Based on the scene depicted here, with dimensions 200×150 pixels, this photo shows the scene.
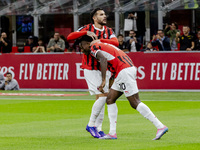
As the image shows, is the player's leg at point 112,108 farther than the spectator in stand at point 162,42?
No

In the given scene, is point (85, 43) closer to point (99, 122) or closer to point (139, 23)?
point (99, 122)

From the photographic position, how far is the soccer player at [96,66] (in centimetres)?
1064

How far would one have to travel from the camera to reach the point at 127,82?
9.91 meters

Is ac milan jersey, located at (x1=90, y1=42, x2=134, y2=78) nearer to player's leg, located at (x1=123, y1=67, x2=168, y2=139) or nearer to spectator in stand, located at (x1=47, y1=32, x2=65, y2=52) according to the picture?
player's leg, located at (x1=123, y1=67, x2=168, y2=139)

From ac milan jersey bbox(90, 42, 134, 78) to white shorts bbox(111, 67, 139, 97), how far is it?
0.30 ft

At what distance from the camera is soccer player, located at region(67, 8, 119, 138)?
419 inches

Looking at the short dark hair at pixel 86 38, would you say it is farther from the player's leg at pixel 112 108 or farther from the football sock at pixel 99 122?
the football sock at pixel 99 122

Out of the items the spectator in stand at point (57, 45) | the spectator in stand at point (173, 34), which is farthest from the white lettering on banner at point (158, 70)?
the spectator in stand at point (57, 45)

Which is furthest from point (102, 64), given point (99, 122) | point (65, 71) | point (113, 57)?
point (65, 71)

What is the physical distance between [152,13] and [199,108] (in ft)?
45.1

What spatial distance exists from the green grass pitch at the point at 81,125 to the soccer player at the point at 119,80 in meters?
0.34

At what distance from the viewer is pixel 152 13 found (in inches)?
1172

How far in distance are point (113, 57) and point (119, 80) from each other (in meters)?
0.43

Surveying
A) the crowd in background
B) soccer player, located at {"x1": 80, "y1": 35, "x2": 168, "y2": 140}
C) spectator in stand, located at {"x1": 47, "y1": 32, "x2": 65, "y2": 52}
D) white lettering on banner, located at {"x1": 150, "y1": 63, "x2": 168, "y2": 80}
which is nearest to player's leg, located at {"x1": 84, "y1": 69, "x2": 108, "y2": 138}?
soccer player, located at {"x1": 80, "y1": 35, "x2": 168, "y2": 140}
